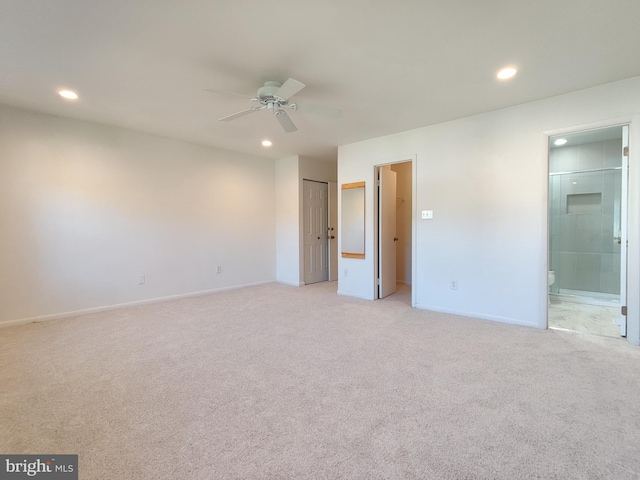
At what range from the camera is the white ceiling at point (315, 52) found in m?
1.92

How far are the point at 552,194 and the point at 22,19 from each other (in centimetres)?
685

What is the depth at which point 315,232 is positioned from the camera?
629 centimetres

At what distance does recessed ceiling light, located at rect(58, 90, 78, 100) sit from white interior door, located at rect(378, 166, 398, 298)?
3.98 metres

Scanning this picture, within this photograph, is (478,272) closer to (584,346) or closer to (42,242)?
(584,346)

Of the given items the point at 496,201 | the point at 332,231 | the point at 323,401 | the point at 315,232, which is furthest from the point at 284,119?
the point at 332,231

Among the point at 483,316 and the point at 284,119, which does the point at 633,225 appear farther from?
the point at 284,119

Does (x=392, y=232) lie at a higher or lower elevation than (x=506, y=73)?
lower

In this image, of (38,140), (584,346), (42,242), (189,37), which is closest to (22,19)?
(189,37)

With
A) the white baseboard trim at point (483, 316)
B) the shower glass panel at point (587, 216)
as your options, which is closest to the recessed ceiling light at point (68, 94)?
the white baseboard trim at point (483, 316)

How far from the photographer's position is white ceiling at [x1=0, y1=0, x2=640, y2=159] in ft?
6.29

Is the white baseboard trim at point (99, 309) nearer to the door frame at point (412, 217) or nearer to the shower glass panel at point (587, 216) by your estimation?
the door frame at point (412, 217)

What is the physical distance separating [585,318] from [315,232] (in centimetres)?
445

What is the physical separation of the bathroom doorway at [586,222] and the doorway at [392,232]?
2298mm

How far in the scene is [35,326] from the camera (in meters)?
3.51
